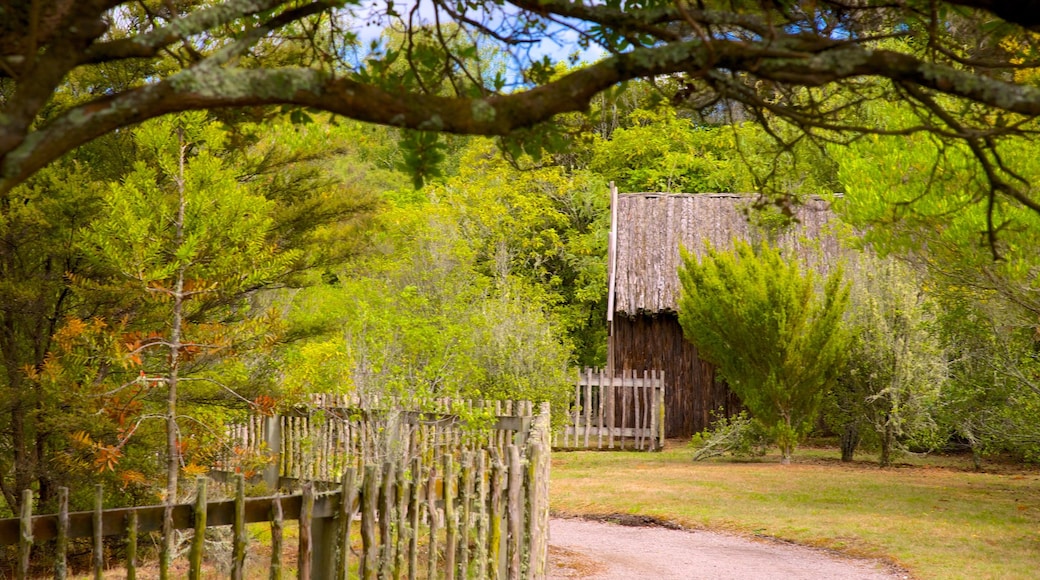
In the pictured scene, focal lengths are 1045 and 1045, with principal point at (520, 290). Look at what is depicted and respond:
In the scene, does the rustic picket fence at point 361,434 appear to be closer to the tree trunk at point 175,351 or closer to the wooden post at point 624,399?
the tree trunk at point 175,351

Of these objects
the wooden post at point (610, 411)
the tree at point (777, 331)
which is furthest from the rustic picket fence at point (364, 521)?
the wooden post at point (610, 411)

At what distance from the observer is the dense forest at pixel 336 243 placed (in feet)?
12.7

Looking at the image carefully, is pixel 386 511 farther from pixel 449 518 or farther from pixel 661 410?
pixel 661 410

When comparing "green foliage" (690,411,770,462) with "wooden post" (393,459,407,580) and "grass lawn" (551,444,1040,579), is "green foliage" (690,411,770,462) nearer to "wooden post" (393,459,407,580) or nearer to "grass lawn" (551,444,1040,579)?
"grass lawn" (551,444,1040,579)

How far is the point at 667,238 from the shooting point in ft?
80.6

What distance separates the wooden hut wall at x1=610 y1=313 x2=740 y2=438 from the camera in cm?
2381

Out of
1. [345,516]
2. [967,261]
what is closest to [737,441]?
[967,261]

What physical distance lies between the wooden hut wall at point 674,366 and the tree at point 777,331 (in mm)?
4176

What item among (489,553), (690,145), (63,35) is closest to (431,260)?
(690,145)

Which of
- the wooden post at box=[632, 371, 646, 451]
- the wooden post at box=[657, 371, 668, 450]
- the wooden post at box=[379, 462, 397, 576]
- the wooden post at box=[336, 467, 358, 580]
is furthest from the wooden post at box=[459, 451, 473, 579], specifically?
the wooden post at box=[657, 371, 668, 450]

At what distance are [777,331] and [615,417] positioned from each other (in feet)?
19.3

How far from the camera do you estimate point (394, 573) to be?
18.6 feet

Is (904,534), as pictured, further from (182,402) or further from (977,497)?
(182,402)

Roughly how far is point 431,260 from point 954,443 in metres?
12.7
